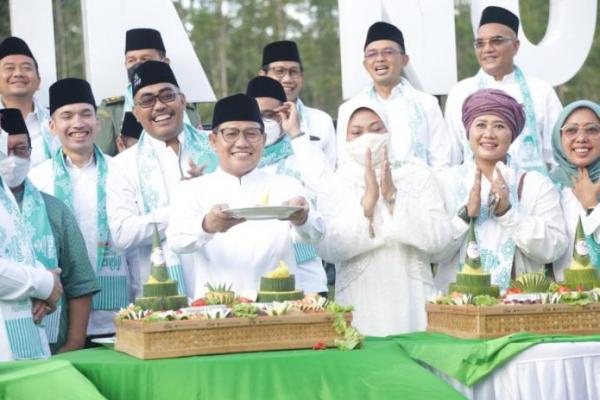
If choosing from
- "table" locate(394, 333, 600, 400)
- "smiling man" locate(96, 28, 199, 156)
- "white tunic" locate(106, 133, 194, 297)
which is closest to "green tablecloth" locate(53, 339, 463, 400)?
"table" locate(394, 333, 600, 400)

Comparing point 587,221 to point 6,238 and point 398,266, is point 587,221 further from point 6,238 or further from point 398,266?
point 6,238

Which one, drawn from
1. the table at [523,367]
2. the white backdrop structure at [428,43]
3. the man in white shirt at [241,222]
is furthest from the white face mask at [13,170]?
the white backdrop structure at [428,43]

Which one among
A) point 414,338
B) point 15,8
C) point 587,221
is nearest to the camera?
point 414,338

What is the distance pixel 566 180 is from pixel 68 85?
2.79 meters

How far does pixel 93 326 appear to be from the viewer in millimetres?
8062

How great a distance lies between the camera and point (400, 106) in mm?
8969

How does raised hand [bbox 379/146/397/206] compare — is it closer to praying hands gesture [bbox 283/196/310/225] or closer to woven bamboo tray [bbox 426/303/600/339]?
praying hands gesture [bbox 283/196/310/225]

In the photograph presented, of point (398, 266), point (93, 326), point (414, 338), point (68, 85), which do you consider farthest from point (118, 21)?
point (414, 338)

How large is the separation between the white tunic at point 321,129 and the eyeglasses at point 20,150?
2135mm

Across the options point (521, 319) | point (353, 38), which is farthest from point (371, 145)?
point (353, 38)

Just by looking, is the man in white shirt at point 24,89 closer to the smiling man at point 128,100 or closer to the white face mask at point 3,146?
the smiling man at point 128,100

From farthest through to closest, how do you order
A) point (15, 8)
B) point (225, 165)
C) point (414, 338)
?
1. point (15, 8)
2. point (225, 165)
3. point (414, 338)

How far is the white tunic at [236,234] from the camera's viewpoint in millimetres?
6930

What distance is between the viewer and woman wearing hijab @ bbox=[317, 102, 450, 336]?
7.36 m
